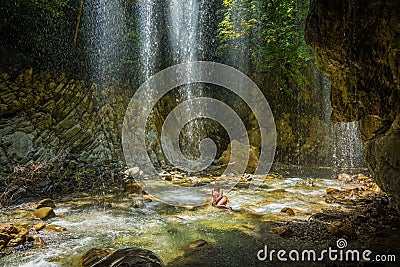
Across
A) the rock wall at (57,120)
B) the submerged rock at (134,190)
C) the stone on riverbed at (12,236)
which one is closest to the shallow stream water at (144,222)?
the stone on riverbed at (12,236)

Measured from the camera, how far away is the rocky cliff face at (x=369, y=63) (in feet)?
11.2

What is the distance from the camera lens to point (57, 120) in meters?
9.55

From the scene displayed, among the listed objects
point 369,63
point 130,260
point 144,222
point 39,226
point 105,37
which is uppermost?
point 105,37

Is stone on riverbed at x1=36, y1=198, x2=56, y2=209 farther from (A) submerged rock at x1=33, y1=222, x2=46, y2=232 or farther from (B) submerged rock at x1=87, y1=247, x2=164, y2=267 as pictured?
(B) submerged rock at x1=87, y1=247, x2=164, y2=267

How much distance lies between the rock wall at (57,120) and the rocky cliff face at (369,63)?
7.03 m

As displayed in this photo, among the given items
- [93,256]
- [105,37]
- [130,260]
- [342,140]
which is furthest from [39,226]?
[342,140]

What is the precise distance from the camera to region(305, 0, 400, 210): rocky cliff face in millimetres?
3427

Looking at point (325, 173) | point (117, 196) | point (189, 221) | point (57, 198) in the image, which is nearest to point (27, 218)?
point (57, 198)

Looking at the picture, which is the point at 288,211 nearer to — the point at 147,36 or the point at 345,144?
the point at 345,144

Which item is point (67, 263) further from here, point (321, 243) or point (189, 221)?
point (321, 243)

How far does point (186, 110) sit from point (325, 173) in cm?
724

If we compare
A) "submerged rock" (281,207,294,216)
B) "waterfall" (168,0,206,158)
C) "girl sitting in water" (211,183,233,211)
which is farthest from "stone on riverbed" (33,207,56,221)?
"waterfall" (168,0,206,158)

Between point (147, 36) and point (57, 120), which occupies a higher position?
point (147, 36)

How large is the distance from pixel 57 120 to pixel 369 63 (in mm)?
9279
